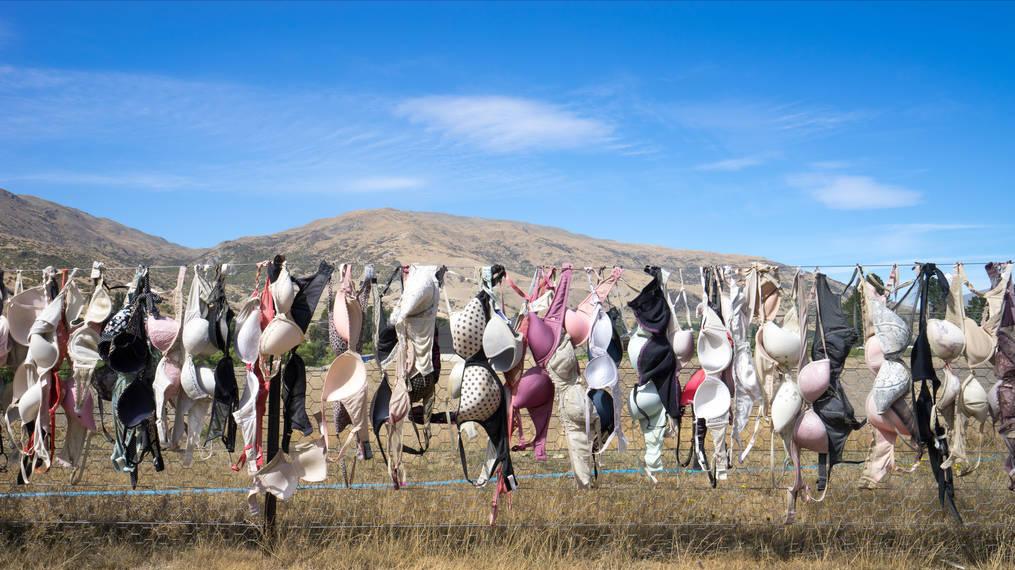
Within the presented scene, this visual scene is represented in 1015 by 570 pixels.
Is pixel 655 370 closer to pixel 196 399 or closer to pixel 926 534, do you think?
pixel 926 534

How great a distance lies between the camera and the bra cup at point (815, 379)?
4.71m

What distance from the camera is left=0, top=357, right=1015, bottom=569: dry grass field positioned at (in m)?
5.23

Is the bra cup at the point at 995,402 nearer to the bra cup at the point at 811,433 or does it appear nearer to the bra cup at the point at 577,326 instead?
the bra cup at the point at 811,433

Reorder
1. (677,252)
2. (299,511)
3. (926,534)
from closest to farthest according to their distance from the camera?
1. (926,534)
2. (299,511)
3. (677,252)

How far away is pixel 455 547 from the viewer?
536 cm

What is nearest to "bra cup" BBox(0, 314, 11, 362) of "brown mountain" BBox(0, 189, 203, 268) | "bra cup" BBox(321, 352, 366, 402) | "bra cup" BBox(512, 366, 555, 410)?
"bra cup" BBox(321, 352, 366, 402)

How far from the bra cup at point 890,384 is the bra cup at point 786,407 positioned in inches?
19.0

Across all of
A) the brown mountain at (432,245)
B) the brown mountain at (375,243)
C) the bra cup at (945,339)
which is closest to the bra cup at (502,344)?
the bra cup at (945,339)

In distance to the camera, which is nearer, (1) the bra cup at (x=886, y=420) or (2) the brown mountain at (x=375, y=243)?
(1) the bra cup at (x=886, y=420)

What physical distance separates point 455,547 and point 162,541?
7.03ft

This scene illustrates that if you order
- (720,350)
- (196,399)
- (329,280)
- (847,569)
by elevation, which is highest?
(329,280)

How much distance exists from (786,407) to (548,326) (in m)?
1.52

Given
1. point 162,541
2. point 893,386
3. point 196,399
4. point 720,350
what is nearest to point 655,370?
point 720,350

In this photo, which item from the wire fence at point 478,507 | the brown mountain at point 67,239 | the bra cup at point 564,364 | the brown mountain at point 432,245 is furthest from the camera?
the brown mountain at point 432,245
